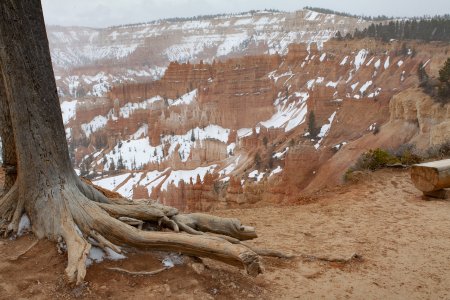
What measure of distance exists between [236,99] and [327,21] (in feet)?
256

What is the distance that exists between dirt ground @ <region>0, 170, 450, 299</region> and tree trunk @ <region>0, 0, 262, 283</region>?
0.64 ft

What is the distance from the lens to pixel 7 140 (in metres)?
4.55

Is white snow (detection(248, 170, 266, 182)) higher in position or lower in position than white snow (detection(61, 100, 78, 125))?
higher

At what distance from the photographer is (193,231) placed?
4.70 meters

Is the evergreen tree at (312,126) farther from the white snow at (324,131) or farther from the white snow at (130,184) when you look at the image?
the white snow at (130,184)

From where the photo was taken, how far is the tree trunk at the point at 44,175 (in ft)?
13.2

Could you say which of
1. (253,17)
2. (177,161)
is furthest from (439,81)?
(253,17)

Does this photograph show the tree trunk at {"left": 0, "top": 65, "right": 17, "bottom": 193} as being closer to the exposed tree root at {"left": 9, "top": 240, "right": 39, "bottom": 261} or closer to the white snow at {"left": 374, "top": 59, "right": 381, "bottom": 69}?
the exposed tree root at {"left": 9, "top": 240, "right": 39, "bottom": 261}

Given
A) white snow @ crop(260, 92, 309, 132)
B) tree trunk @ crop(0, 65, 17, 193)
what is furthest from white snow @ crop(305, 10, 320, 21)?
tree trunk @ crop(0, 65, 17, 193)

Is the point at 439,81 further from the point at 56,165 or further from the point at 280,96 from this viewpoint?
the point at 280,96

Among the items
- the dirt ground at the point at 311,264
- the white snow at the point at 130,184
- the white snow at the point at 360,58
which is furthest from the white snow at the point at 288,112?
the dirt ground at the point at 311,264

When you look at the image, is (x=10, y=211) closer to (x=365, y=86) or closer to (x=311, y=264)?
(x=311, y=264)

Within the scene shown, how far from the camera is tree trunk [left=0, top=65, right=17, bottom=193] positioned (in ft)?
14.5

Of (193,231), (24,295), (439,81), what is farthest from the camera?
(439,81)
